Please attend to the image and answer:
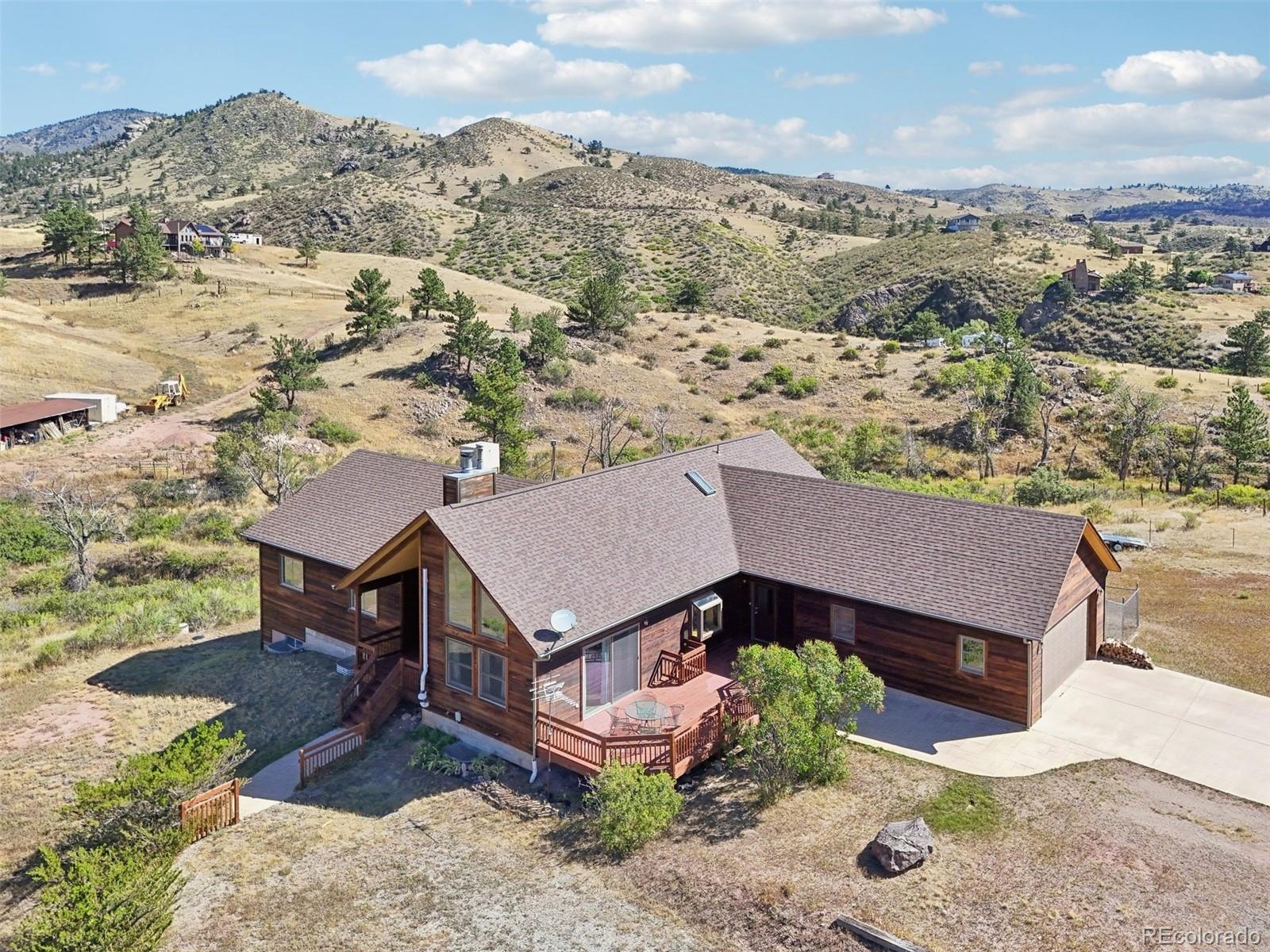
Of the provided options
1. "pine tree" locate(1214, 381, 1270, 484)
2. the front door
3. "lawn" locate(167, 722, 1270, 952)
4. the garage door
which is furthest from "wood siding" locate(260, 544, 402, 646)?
"pine tree" locate(1214, 381, 1270, 484)

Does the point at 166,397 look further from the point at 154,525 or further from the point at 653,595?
Result: the point at 653,595

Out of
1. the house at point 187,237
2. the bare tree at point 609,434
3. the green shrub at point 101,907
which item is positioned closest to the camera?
the green shrub at point 101,907

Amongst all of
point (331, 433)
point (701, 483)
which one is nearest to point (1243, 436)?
point (701, 483)

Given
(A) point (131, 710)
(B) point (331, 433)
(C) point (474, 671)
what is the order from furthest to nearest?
(B) point (331, 433) → (A) point (131, 710) → (C) point (474, 671)

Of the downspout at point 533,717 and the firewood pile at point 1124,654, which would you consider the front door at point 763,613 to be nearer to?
the downspout at point 533,717

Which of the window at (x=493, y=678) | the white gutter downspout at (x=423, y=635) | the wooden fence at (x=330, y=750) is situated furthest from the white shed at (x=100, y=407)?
the window at (x=493, y=678)

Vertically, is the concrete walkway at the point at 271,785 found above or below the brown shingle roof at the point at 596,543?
below
